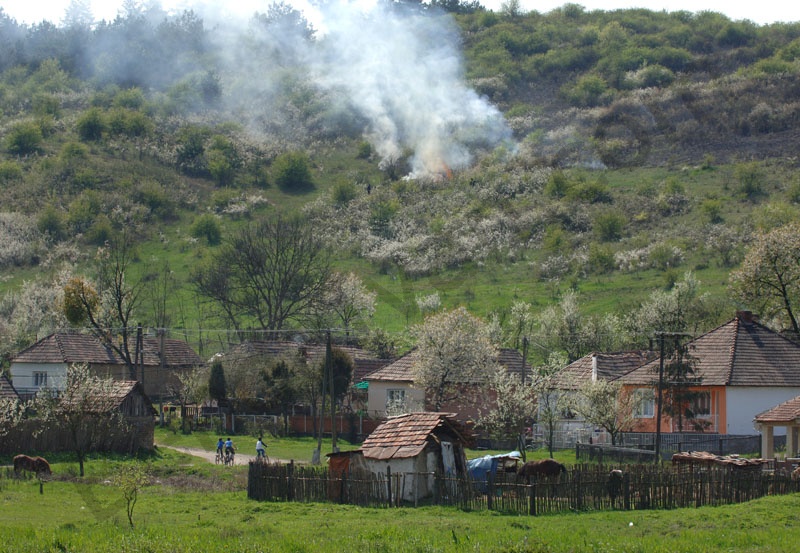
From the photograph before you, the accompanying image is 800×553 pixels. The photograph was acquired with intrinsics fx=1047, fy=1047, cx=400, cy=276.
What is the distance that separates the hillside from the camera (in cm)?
9444

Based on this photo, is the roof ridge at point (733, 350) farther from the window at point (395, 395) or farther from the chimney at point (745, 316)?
the window at point (395, 395)

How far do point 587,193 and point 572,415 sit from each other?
219 feet

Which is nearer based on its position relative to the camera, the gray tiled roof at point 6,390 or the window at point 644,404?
the gray tiled roof at point 6,390

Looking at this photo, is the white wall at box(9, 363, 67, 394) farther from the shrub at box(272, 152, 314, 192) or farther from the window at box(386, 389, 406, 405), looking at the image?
the shrub at box(272, 152, 314, 192)

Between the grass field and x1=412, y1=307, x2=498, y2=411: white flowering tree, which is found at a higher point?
x1=412, y1=307, x2=498, y2=411: white flowering tree

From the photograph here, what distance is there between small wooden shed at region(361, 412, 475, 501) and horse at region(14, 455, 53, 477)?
13835 mm

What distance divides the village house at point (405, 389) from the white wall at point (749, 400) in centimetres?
1341

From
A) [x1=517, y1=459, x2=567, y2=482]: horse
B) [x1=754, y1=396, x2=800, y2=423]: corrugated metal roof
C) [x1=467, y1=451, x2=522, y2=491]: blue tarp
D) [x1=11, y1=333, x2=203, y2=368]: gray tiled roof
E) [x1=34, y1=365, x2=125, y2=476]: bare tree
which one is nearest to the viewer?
[x1=517, y1=459, x2=567, y2=482]: horse

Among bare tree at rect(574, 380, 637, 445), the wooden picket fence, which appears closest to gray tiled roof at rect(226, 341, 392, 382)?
bare tree at rect(574, 380, 637, 445)

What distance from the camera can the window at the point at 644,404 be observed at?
50094 millimetres

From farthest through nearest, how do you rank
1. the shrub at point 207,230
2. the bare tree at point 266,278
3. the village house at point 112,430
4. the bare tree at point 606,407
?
1. the shrub at point 207,230
2. the bare tree at point 266,278
3. the village house at point 112,430
4. the bare tree at point 606,407

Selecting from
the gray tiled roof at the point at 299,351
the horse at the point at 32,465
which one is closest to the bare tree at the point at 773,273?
the gray tiled roof at the point at 299,351

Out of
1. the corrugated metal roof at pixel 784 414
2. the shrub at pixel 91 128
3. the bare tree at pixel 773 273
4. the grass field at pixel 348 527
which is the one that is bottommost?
the grass field at pixel 348 527

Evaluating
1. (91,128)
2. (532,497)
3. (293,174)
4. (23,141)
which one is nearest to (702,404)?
(532,497)
